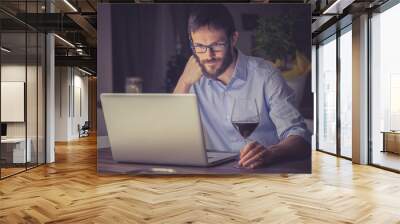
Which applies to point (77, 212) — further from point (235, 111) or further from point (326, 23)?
point (326, 23)

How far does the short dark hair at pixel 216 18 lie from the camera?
245 inches

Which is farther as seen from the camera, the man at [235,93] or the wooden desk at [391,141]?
the wooden desk at [391,141]

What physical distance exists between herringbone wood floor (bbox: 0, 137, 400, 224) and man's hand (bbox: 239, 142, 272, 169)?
0.89 ft

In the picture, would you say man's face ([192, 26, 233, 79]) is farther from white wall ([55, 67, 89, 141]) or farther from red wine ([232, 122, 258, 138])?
white wall ([55, 67, 89, 141])

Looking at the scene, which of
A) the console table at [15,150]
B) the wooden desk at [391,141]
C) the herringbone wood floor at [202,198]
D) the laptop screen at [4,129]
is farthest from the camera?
the wooden desk at [391,141]

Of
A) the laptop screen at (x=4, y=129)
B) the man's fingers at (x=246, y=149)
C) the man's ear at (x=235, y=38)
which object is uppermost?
the man's ear at (x=235, y=38)

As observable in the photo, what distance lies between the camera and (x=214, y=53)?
6188mm

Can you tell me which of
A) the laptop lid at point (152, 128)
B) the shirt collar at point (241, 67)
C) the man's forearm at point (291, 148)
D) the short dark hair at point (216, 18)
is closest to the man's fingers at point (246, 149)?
the man's forearm at point (291, 148)

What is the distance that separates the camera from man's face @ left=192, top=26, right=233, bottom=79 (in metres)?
6.17

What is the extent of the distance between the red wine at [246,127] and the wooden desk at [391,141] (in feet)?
10.1

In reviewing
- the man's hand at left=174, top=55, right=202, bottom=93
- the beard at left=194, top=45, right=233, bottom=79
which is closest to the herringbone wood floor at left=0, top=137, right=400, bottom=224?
the man's hand at left=174, top=55, right=202, bottom=93

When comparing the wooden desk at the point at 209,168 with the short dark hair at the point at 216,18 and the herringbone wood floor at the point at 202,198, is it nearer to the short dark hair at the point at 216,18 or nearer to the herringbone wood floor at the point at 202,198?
the herringbone wood floor at the point at 202,198

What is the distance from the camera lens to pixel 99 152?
249 inches

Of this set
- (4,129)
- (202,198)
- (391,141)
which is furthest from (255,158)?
(4,129)
